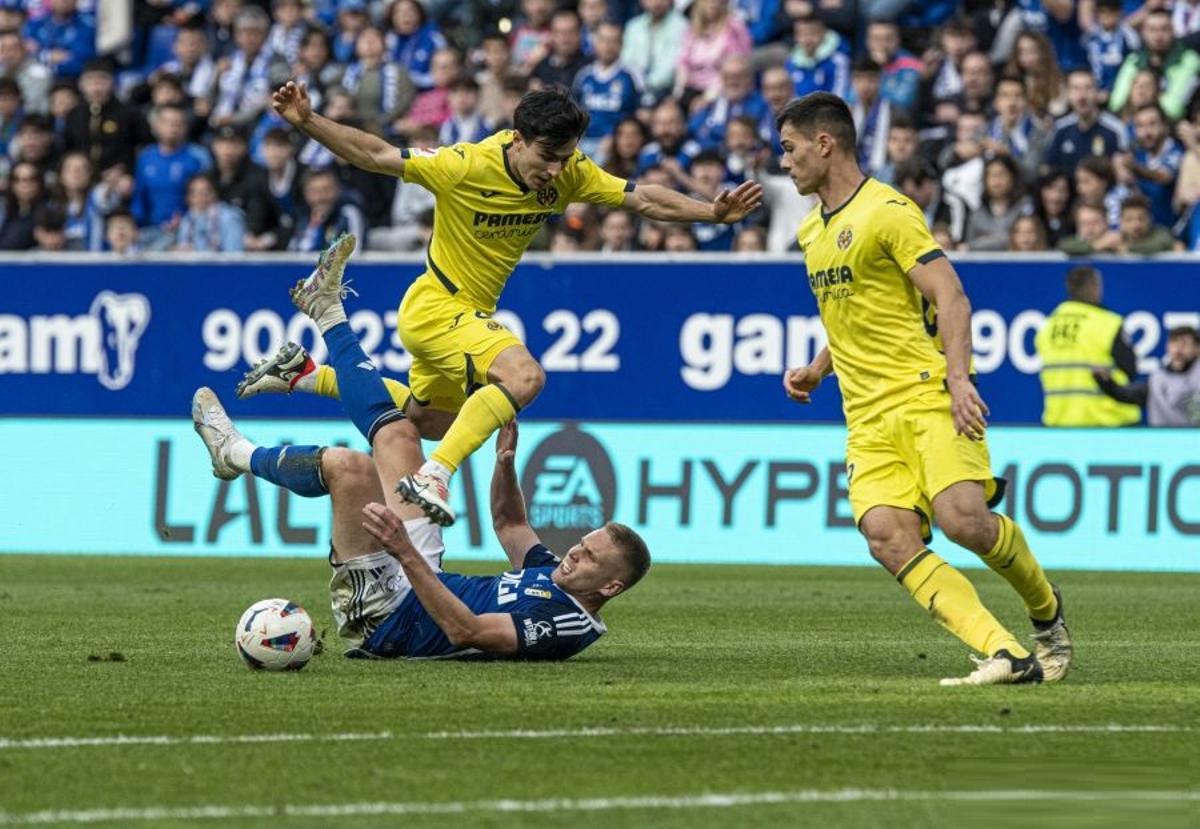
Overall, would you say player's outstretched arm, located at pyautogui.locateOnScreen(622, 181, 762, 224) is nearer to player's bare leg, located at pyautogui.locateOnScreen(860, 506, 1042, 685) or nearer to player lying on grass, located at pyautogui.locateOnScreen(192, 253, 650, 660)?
player lying on grass, located at pyautogui.locateOnScreen(192, 253, 650, 660)

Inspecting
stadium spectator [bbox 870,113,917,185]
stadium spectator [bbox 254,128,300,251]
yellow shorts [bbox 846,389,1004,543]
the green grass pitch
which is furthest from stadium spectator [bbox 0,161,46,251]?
yellow shorts [bbox 846,389,1004,543]

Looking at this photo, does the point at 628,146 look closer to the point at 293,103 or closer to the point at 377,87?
the point at 377,87

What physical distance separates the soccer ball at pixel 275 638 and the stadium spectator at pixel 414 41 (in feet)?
47.8

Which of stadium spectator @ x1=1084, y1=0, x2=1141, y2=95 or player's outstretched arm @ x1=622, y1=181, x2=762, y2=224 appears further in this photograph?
stadium spectator @ x1=1084, y1=0, x2=1141, y2=95

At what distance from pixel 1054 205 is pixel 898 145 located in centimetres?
144

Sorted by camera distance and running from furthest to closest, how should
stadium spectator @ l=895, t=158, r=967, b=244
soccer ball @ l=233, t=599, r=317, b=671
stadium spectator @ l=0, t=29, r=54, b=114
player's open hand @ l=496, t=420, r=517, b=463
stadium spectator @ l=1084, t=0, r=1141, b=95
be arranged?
stadium spectator @ l=0, t=29, r=54, b=114, stadium spectator @ l=1084, t=0, r=1141, b=95, stadium spectator @ l=895, t=158, r=967, b=244, player's open hand @ l=496, t=420, r=517, b=463, soccer ball @ l=233, t=599, r=317, b=671

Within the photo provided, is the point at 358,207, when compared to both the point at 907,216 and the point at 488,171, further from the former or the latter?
the point at 907,216

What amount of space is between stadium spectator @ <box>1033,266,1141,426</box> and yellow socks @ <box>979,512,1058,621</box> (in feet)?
A: 31.5

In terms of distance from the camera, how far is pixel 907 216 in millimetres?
9219

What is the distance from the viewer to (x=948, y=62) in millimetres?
21141

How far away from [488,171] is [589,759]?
494 centimetres

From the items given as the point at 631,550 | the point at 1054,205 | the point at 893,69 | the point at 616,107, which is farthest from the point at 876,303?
the point at 616,107

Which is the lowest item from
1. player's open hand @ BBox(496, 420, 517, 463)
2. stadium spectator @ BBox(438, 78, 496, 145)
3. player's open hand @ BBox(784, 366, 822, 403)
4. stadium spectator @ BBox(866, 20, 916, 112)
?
player's open hand @ BBox(496, 420, 517, 463)

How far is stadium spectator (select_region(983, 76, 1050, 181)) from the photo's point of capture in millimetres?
20125
